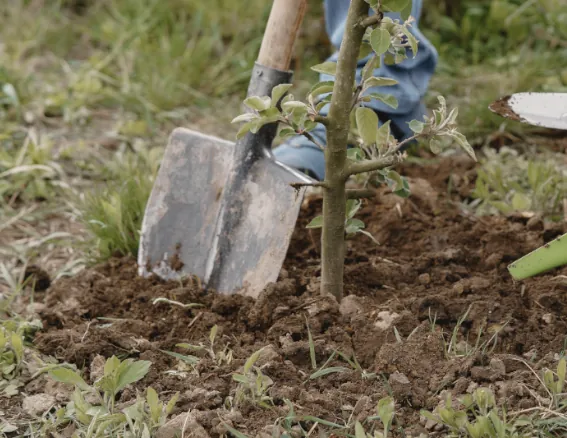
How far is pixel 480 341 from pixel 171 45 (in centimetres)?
221

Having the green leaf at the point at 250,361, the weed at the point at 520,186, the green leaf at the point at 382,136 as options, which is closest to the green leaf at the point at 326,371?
the green leaf at the point at 250,361

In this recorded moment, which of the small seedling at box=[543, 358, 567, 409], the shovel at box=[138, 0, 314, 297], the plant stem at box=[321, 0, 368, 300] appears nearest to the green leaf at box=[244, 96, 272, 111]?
the plant stem at box=[321, 0, 368, 300]

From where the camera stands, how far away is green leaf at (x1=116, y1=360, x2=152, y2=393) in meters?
1.59

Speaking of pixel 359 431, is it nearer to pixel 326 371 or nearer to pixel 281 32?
pixel 326 371

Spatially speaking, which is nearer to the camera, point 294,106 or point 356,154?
point 294,106

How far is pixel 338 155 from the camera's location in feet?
5.49

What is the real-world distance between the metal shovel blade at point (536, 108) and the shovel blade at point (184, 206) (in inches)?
29.8

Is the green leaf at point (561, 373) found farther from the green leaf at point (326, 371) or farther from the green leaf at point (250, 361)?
the green leaf at point (250, 361)

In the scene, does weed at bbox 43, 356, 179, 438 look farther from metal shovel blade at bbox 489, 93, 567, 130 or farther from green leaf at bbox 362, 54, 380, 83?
metal shovel blade at bbox 489, 93, 567, 130

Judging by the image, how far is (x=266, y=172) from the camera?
2.07 m

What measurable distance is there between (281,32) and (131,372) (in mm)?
926

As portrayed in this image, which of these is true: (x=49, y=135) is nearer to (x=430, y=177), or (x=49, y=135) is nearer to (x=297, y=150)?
(x=297, y=150)

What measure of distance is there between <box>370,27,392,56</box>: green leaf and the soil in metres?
0.58

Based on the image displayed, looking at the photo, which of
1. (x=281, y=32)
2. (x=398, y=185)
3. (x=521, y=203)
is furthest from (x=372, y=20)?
(x=521, y=203)
